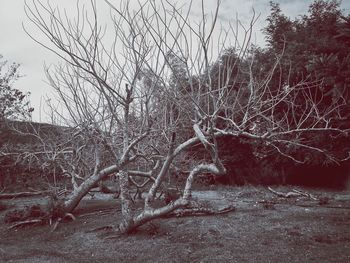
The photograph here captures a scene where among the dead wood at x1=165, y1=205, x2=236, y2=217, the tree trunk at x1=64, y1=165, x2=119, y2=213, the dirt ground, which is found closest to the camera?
the dirt ground

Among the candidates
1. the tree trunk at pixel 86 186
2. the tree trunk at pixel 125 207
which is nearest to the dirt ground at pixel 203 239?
the tree trunk at pixel 125 207

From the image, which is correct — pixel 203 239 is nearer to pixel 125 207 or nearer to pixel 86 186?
pixel 125 207

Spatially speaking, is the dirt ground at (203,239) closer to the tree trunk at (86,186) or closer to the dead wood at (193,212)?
the dead wood at (193,212)

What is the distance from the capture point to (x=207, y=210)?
8.21m

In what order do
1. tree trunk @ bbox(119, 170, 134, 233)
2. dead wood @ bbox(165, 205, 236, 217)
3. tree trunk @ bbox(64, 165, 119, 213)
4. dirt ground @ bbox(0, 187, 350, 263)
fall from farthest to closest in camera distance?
tree trunk @ bbox(64, 165, 119, 213), dead wood @ bbox(165, 205, 236, 217), tree trunk @ bbox(119, 170, 134, 233), dirt ground @ bbox(0, 187, 350, 263)

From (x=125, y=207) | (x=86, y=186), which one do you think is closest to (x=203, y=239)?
(x=125, y=207)

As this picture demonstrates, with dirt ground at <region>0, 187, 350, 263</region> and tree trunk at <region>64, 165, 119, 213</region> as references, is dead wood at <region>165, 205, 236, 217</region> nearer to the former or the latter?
dirt ground at <region>0, 187, 350, 263</region>

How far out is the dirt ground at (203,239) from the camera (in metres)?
5.46

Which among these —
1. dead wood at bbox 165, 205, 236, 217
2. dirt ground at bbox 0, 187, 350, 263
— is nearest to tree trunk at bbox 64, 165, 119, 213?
dirt ground at bbox 0, 187, 350, 263

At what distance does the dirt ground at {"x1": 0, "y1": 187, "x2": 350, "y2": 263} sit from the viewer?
215 inches

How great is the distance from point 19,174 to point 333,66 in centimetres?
1306

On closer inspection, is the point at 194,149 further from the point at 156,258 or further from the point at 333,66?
the point at 156,258

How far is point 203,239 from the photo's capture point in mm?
6352

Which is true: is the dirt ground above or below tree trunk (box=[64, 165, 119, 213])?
below
